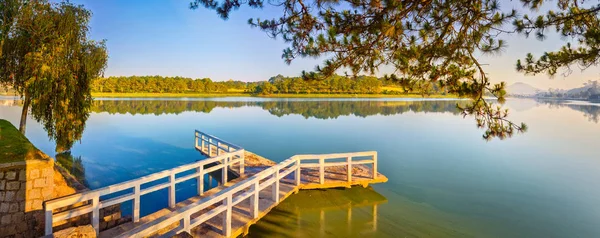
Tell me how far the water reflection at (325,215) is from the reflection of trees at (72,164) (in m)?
6.06

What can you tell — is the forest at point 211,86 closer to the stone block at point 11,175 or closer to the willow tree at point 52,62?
the willow tree at point 52,62

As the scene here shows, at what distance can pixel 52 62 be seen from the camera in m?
9.94

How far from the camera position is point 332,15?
4.64m

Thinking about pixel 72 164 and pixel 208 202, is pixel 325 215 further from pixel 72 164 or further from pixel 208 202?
pixel 72 164

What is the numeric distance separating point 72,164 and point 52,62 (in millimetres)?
3466

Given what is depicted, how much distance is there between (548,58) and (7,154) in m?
8.60

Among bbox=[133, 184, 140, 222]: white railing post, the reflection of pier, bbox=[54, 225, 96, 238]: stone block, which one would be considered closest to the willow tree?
the reflection of pier

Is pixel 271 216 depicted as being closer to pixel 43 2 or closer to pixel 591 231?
pixel 591 231

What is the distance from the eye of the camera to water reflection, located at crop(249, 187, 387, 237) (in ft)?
19.1

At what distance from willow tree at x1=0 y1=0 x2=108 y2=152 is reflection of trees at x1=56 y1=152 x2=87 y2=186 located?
0.43m

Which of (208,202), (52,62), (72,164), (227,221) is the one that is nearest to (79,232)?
(208,202)

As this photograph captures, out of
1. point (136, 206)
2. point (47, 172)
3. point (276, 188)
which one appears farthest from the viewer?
point (276, 188)

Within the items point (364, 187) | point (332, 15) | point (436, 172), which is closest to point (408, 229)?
point (364, 187)

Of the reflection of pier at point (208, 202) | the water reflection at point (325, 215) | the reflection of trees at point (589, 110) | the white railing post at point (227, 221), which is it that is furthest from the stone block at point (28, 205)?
the reflection of trees at point (589, 110)
